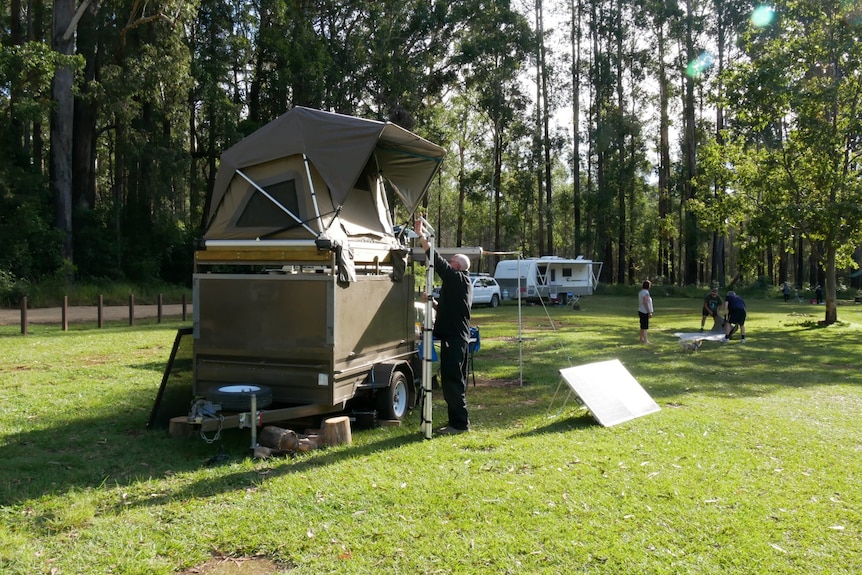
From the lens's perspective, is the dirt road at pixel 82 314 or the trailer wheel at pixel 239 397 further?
the dirt road at pixel 82 314

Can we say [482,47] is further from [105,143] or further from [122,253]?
[105,143]

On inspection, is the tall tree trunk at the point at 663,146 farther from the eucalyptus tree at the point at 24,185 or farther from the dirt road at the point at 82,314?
the eucalyptus tree at the point at 24,185

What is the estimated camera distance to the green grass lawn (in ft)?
14.1

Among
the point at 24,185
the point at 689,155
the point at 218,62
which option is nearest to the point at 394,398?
the point at 24,185

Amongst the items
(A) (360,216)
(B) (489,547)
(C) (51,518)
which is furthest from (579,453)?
(C) (51,518)

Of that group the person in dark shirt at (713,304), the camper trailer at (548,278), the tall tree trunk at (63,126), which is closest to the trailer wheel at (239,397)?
the person in dark shirt at (713,304)

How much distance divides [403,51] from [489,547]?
32.9 meters

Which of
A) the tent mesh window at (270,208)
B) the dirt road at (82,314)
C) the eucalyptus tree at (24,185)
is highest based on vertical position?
the eucalyptus tree at (24,185)

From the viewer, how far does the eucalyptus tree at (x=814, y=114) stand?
20.7 m

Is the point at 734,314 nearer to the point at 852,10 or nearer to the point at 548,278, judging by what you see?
the point at 852,10

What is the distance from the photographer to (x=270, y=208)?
739cm

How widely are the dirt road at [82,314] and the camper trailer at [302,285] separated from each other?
14166 millimetres

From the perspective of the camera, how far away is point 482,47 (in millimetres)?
36875

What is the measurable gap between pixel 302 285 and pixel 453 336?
1.81 m
